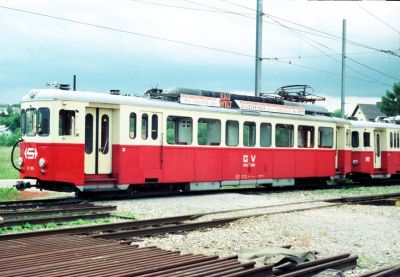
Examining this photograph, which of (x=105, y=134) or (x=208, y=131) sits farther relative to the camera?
(x=208, y=131)

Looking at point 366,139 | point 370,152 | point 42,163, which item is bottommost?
point 42,163

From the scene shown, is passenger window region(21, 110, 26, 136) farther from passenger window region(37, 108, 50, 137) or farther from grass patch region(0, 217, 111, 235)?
grass patch region(0, 217, 111, 235)

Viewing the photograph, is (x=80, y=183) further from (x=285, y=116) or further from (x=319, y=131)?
(x=319, y=131)

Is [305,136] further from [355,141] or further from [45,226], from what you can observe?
[45,226]

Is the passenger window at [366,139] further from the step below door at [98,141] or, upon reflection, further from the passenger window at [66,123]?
the passenger window at [66,123]

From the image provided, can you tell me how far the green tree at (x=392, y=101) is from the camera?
245 ft

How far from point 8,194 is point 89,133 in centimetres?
449

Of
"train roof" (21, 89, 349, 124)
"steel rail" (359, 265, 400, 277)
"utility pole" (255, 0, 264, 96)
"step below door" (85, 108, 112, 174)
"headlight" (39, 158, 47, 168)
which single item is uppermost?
"utility pole" (255, 0, 264, 96)

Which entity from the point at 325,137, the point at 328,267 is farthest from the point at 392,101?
the point at 328,267

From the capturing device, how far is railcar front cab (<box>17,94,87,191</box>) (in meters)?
15.6

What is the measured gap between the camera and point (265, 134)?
71.6ft

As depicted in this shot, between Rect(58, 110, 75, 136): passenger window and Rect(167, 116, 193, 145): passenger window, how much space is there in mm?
3396

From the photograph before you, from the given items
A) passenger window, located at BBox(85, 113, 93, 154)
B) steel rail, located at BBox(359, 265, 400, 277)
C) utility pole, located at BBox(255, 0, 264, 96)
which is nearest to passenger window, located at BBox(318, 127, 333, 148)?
utility pole, located at BBox(255, 0, 264, 96)

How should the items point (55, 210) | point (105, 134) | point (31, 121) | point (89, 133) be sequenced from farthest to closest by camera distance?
1. point (105, 134)
2. point (31, 121)
3. point (89, 133)
4. point (55, 210)
